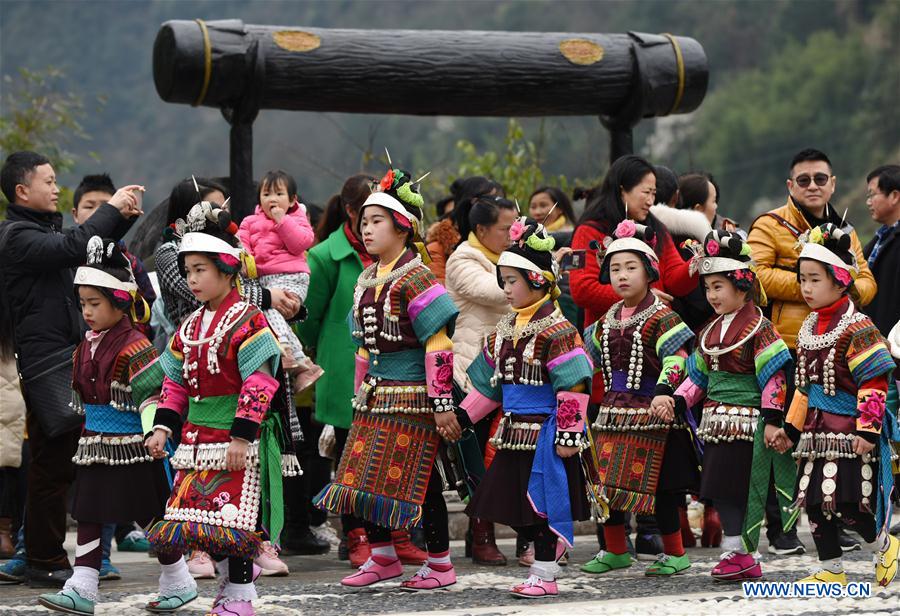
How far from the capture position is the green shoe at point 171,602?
18.3 feet

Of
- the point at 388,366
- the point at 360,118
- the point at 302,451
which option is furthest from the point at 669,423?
the point at 360,118

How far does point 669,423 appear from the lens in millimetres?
6383

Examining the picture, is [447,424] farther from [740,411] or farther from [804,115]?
[804,115]

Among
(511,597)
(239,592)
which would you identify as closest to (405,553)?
(511,597)

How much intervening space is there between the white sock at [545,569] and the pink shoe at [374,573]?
2.32ft

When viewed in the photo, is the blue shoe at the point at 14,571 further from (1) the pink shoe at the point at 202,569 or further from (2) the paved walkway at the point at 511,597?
(1) the pink shoe at the point at 202,569

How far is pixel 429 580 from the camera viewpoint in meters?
6.04

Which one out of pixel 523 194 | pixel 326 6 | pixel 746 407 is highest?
pixel 326 6

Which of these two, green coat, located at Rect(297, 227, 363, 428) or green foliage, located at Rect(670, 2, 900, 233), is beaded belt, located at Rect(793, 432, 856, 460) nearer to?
green coat, located at Rect(297, 227, 363, 428)

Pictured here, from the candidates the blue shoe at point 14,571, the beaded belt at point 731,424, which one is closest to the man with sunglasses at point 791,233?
the beaded belt at point 731,424

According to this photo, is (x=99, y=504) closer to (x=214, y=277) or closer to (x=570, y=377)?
(x=214, y=277)

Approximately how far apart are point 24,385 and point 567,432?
8.11 ft

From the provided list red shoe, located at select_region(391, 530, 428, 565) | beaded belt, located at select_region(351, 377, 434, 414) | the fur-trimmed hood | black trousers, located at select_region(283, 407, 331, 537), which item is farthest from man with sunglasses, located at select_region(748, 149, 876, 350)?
black trousers, located at select_region(283, 407, 331, 537)

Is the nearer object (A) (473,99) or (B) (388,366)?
(B) (388,366)
